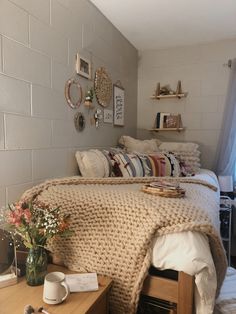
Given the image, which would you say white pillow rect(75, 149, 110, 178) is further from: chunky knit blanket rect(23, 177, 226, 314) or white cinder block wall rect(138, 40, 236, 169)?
white cinder block wall rect(138, 40, 236, 169)

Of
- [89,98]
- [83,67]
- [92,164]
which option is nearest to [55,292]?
[92,164]

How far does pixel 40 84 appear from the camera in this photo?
163 cm

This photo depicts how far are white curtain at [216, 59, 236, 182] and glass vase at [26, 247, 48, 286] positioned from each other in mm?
2152

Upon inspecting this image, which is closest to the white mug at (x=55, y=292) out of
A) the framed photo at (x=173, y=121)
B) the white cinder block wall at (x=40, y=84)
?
the white cinder block wall at (x=40, y=84)

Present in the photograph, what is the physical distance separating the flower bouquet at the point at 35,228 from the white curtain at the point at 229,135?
2.07 metres

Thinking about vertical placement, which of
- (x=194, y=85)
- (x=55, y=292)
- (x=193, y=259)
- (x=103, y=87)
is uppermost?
(x=194, y=85)

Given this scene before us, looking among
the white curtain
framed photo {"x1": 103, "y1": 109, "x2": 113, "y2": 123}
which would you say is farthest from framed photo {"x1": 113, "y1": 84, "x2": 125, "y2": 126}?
the white curtain

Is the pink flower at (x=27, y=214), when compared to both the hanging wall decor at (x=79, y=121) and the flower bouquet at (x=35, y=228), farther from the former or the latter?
the hanging wall decor at (x=79, y=121)

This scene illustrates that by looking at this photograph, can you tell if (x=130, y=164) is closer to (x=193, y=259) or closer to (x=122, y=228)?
(x=122, y=228)

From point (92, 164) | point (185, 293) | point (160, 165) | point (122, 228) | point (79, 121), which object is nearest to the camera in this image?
point (185, 293)

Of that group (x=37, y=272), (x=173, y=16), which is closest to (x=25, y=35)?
(x=37, y=272)

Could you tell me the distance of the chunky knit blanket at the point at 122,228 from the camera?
1.16 meters

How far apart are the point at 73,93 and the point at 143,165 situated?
758 millimetres

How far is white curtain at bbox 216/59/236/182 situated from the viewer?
8.93ft
